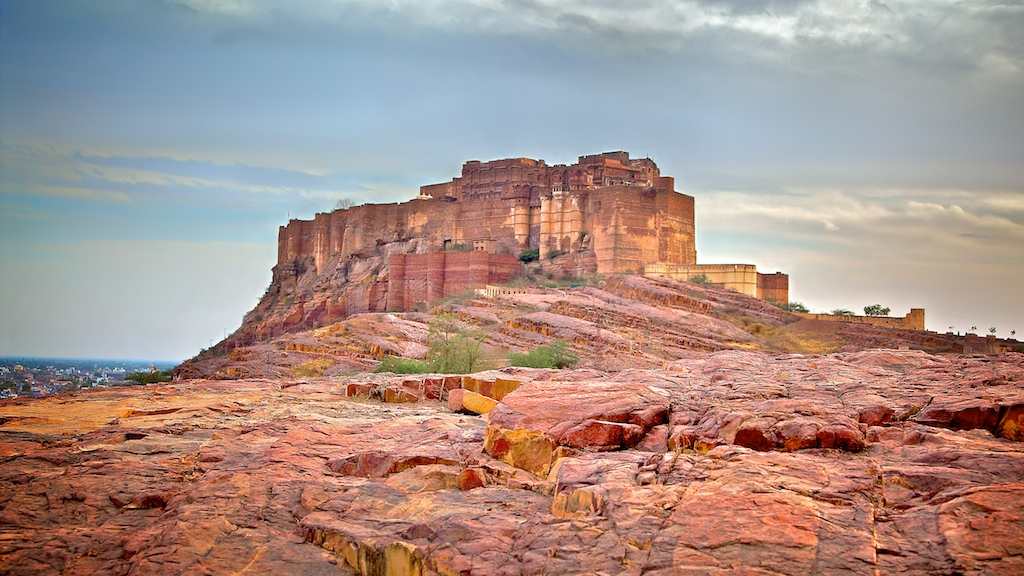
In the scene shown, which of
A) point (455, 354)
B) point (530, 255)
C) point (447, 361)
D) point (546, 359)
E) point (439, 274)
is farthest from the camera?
point (530, 255)

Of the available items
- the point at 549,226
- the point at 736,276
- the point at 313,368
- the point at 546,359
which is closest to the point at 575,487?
the point at 546,359

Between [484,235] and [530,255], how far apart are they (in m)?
3.51

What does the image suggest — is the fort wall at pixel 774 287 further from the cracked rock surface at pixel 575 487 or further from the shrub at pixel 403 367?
the cracked rock surface at pixel 575 487

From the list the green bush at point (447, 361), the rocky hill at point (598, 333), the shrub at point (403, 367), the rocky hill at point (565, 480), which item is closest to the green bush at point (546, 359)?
the rocky hill at point (598, 333)

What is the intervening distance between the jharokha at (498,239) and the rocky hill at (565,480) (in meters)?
32.9

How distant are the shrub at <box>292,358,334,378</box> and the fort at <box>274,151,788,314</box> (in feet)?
52.0

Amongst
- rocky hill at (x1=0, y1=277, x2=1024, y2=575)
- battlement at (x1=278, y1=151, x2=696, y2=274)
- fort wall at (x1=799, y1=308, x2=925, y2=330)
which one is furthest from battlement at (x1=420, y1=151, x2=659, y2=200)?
rocky hill at (x1=0, y1=277, x2=1024, y2=575)

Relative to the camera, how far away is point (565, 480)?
7570mm

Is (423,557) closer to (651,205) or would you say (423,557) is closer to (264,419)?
(264,419)

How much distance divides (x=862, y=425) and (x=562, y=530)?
10.1ft

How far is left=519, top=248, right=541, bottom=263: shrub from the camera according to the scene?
49969 millimetres

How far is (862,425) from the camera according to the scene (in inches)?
321

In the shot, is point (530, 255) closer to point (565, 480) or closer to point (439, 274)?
point (439, 274)

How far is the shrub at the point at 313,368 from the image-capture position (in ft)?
95.4
